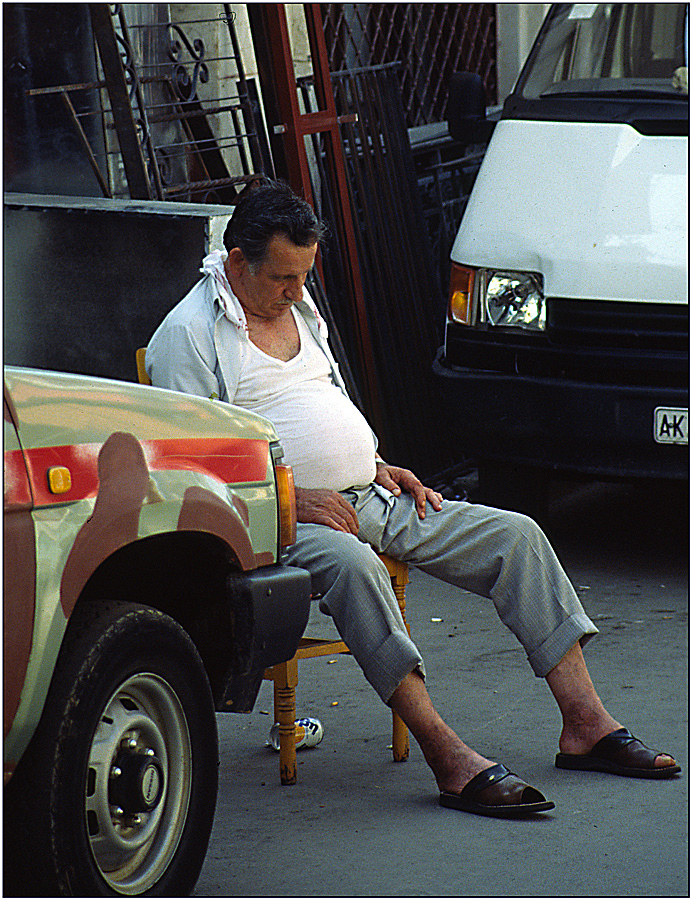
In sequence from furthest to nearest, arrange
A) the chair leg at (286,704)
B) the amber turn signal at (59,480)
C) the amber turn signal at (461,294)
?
the amber turn signal at (461,294) → the chair leg at (286,704) → the amber turn signal at (59,480)

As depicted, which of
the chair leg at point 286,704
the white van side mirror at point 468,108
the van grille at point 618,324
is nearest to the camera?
the chair leg at point 286,704

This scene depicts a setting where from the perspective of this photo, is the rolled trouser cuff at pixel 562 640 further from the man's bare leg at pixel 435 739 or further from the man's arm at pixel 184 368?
A: the man's arm at pixel 184 368

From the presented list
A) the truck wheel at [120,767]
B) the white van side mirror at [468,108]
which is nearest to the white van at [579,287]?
the white van side mirror at [468,108]

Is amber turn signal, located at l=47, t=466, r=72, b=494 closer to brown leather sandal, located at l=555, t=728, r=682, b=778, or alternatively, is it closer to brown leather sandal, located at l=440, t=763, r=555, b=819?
brown leather sandal, located at l=440, t=763, r=555, b=819

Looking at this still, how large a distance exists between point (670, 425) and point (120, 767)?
10.1 feet

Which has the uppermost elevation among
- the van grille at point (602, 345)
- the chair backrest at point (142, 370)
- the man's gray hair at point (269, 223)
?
the man's gray hair at point (269, 223)

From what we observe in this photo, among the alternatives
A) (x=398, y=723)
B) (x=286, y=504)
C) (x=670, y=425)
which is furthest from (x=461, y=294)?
(x=286, y=504)

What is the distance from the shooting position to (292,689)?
3.66 metres

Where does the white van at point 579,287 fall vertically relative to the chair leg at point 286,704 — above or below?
above

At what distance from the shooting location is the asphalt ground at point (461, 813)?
316cm

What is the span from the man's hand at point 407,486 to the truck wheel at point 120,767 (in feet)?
3.65

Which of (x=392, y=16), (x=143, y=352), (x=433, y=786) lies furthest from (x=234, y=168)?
(x=433, y=786)

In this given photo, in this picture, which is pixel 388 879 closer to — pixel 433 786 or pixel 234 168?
pixel 433 786

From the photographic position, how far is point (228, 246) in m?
3.91
